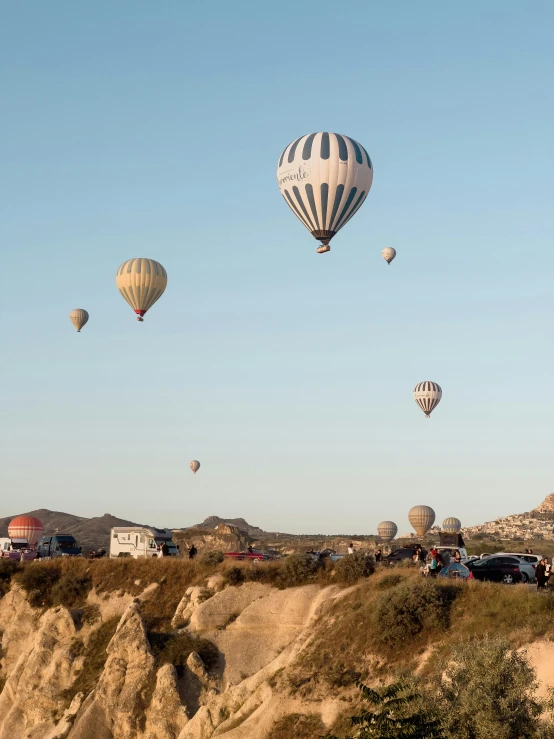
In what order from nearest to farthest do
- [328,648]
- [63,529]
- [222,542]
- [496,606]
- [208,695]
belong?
[496,606] → [328,648] → [208,695] → [222,542] → [63,529]

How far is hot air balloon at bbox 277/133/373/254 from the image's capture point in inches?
2415

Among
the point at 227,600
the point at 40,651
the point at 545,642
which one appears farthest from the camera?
the point at 40,651

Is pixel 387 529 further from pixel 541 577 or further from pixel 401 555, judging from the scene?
pixel 541 577

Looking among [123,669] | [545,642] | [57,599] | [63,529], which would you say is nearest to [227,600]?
[123,669]

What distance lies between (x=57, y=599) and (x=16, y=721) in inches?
336

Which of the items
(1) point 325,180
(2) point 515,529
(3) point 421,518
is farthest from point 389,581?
(2) point 515,529

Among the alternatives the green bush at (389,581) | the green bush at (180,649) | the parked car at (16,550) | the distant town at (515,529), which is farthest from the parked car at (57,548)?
the distant town at (515,529)

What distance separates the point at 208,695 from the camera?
4697 cm

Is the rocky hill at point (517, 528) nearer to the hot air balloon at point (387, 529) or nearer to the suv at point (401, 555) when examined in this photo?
the hot air balloon at point (387, 529)

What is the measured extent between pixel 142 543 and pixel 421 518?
1909 inches

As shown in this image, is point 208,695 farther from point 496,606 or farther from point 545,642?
point 545,642

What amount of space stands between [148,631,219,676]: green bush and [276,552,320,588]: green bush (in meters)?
5.31

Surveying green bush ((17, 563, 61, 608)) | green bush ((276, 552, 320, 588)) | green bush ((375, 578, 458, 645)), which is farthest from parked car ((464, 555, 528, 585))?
green bush ((17, 563, 61, 608))

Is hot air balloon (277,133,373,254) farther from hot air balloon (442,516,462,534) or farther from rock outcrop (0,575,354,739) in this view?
hot air balloon (442,516,462,534)
